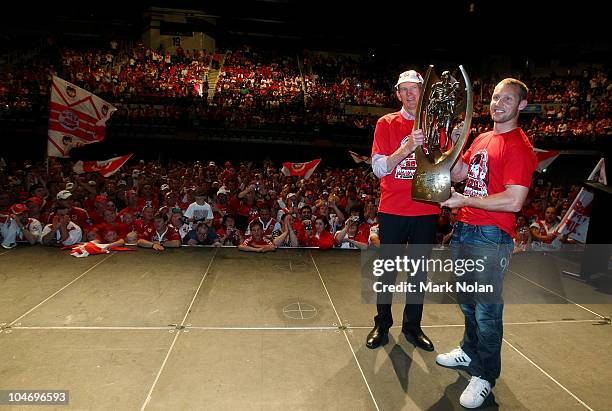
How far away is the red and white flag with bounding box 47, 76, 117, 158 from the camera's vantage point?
794 centimetres

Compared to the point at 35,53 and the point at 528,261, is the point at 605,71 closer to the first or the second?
the point at 528,261

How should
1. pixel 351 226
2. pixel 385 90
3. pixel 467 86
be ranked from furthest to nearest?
pixel 385 90
pixel 351 226
pixel 467 86

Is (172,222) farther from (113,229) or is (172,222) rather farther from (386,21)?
(386,21)

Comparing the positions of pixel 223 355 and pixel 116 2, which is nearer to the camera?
pixel 223 355

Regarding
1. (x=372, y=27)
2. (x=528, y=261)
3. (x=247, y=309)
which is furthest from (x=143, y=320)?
(x=372, y=27)

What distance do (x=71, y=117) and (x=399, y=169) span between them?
8173 millimetres

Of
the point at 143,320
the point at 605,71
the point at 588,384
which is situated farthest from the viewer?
the point at 605,71

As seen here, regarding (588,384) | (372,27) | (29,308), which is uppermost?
(372,27)

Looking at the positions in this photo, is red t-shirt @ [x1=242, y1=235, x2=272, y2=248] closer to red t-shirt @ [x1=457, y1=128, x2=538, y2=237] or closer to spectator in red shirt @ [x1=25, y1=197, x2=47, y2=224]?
spectator in red shirt @ [x1=25, y1=197, x2=47, y2=224]

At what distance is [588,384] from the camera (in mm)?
2701

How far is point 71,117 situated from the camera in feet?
27.4

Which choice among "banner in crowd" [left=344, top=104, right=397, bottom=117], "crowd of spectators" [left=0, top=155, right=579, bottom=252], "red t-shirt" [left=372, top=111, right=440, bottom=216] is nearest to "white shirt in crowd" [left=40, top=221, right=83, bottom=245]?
"crowd of spectators" [left=0, top=155, right=579, bottom=252]

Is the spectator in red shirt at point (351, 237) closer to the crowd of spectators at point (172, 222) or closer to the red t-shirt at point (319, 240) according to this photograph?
the crowd of spectators at point (172, 222)

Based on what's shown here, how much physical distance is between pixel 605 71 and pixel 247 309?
23.3 metres
